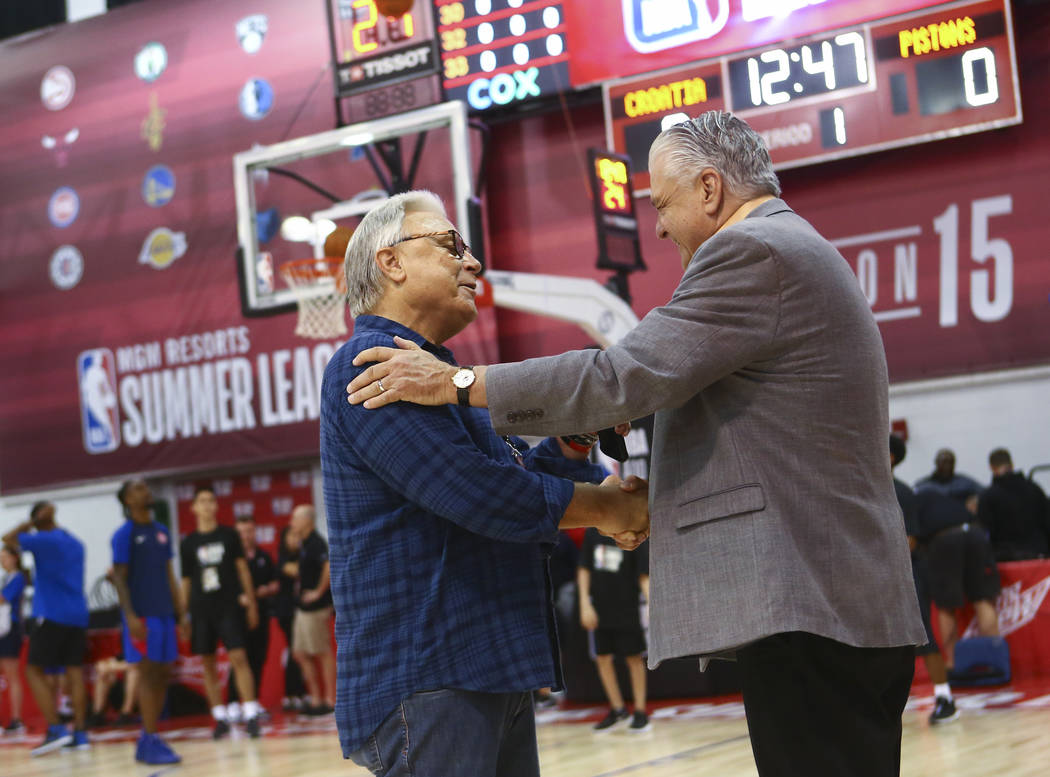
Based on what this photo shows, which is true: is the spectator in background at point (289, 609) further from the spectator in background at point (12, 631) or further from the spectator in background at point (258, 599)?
the spectator in background at point (12, 631)

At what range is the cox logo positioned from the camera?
11781 mm

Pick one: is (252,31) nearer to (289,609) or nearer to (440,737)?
(289,609)

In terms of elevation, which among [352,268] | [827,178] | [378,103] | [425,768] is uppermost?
[378,103]

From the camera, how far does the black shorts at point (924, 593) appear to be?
7.18 meters

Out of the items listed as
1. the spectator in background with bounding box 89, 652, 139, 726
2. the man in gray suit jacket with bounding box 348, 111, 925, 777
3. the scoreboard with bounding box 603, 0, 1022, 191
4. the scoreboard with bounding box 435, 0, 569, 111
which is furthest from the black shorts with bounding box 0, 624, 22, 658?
the man in gray suit jacket with bounding box 348, 111, 925, 777

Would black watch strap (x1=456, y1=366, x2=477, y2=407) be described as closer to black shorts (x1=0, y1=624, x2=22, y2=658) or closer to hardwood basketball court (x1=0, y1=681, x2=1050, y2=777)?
hardwood basketball court (x1=0, y1=681, x2=1050, y2=777)

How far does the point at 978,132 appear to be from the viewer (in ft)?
37.0

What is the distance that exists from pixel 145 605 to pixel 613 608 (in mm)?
3294

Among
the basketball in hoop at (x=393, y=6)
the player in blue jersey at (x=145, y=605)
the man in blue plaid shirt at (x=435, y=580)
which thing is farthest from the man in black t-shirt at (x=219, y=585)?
the man in blue plaid shirt at (x=435, y=580)

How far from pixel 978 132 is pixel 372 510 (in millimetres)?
10370

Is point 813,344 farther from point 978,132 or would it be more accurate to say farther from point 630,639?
point 978,132

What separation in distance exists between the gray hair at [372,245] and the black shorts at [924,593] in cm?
453

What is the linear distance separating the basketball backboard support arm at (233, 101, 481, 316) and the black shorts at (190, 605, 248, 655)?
7.94 ft

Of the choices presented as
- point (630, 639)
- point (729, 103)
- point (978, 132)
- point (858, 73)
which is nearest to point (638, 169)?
point (729, 103)
